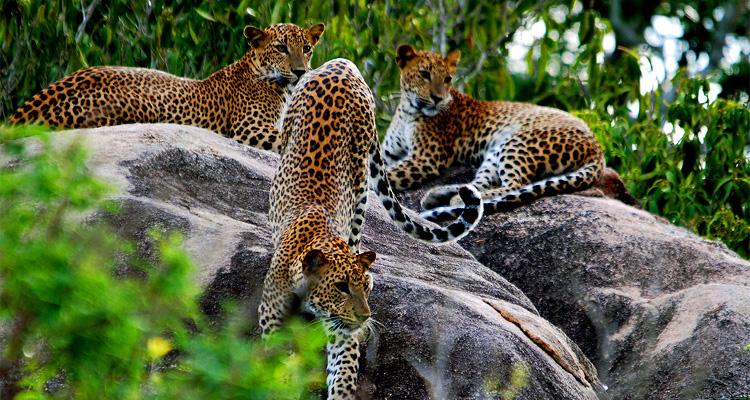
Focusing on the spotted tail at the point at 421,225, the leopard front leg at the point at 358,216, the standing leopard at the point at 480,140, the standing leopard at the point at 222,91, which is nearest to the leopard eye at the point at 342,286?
the spotted tail at the point at 421,225

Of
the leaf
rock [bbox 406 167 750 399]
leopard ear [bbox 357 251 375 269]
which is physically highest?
leopard ear [bbox 357 251 375 269]

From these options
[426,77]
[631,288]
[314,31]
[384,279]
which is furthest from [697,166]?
[384,279]

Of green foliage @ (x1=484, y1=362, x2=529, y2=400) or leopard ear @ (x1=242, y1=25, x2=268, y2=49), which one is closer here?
green foliage @ (x1=484, y1=362, x2=529, y2=400)

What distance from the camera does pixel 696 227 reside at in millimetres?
15961

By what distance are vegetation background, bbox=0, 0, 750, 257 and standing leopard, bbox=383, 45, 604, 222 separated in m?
0.99

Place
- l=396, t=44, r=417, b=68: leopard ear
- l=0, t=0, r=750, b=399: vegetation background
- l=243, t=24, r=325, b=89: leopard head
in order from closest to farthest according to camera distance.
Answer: l=0, t=0, r=750, b=399: vegetation background, l=243, t=24, r=325, b=89: leopard head, l=396, t=44, r=417, b=68: leopard ear

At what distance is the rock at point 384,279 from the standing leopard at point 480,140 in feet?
8.93

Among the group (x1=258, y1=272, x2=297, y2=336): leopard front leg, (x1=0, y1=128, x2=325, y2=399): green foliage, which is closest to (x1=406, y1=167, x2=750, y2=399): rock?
(x1=258, y1=272, x2=297, y2=336): leopard front leg

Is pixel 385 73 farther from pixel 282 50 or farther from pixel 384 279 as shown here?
pixel 384 279

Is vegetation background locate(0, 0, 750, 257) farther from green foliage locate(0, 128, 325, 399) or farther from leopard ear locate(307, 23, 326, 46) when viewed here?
green foliage locate(0, 128, 325, 399)

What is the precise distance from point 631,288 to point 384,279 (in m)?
3.24

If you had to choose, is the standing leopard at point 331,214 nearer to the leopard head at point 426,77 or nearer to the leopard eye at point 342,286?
the leopard eye at point 342,286

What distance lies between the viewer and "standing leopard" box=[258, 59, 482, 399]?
8.91 metres

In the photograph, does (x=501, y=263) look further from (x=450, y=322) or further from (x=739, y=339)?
(x=450, y=322)
